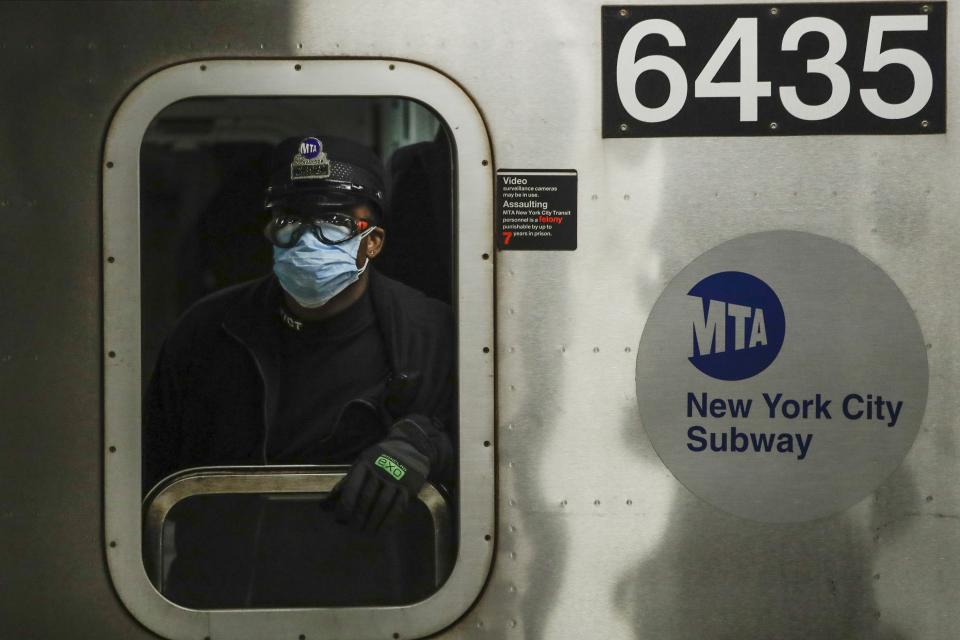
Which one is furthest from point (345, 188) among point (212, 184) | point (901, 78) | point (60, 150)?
point (901, 78)

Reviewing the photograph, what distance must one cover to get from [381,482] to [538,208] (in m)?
0.71

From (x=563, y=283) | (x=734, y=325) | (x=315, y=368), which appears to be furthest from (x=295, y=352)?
(x=734, y=325)

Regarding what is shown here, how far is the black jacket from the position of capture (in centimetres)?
197

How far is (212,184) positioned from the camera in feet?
6.38

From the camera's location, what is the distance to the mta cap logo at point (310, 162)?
196cm

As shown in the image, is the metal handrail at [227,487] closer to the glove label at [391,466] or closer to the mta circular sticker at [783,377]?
the glove label at [391,466]

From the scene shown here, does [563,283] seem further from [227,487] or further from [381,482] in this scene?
[227,487]

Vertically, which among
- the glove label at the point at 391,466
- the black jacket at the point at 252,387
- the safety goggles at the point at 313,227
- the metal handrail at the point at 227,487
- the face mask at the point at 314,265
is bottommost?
the metal handrail at the point at 227,487

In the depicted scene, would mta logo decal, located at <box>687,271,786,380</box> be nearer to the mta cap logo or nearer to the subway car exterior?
the subway car exterior

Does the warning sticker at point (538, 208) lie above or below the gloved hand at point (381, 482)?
above

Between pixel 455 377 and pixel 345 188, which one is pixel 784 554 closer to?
pixel 455 377

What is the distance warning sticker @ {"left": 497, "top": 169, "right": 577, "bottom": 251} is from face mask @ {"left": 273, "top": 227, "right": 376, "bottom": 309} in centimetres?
32

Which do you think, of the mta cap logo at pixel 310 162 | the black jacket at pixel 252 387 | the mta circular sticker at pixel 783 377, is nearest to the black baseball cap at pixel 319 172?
the mta cap logo at pixel 310 162

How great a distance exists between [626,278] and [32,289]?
1332 mm
